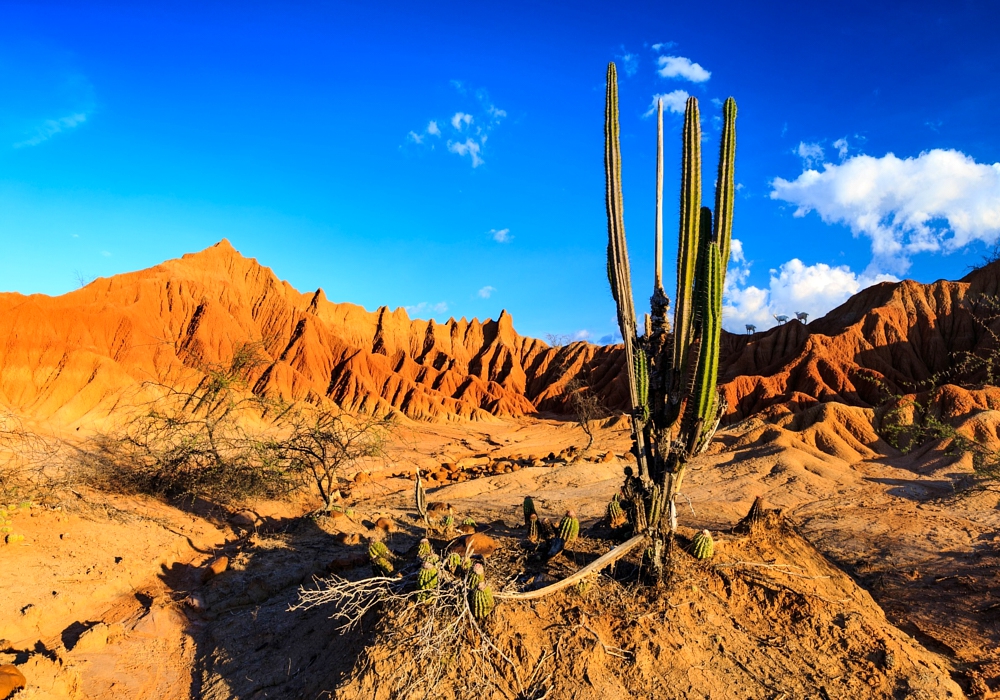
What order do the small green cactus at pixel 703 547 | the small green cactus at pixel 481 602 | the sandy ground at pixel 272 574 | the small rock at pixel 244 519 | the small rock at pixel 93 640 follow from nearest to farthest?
the small green cactus at pixel 481 602 → the sandy ground at pixel 272 574 → the small green cactus at pixel 703 547 → the small rock at pixel 93 640 → the small rock at pixel 244 519

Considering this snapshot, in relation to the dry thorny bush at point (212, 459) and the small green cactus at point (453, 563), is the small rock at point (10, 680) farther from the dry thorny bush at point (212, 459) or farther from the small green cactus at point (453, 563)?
the dry thorny bush at point (212, 459)

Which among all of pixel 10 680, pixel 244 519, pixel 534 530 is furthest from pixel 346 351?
pixel 10 680

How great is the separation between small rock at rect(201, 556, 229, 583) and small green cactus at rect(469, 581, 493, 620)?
561 centimetres

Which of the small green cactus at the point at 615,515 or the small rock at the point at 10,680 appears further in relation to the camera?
the small green cactus at the point at 615,515

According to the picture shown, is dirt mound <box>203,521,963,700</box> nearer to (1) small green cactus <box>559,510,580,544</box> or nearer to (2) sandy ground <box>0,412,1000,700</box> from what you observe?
(2) sandy ground <box>0,412,1000,700</box>

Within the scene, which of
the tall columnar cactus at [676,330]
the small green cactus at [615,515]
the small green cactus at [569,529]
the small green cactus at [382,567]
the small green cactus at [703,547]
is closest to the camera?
the tall columnar cactus at [676,330]

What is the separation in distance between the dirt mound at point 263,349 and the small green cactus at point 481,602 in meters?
19.0

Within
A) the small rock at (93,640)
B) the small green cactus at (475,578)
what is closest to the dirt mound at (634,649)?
the small green cactus at (475,578)

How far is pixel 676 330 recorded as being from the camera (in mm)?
5504

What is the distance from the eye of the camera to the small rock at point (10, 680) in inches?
200

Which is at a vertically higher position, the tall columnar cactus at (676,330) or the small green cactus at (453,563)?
the tall columnar cactus at (676,330)

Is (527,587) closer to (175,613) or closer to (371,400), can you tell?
(175,613)

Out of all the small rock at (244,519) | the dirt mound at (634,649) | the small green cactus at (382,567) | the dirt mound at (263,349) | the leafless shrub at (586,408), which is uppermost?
the dirt mound at (263,349)

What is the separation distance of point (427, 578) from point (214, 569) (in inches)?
211
